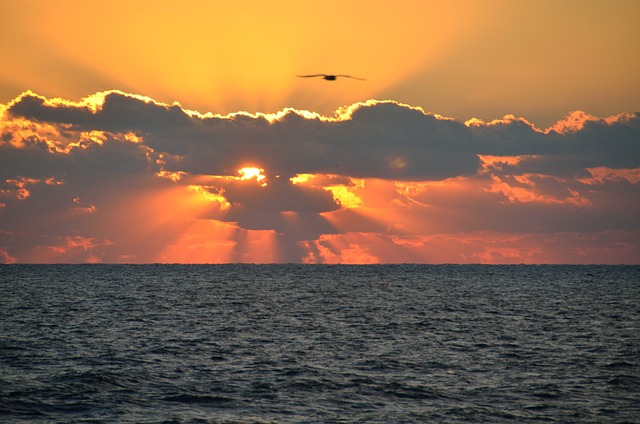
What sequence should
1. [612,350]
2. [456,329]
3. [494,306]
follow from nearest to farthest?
[612,350], [456,329], [494,306]

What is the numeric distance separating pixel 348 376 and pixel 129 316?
4797 cm

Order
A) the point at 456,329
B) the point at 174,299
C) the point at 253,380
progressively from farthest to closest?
the point at 174,299 → the point at 456,329 → the point at 253,380

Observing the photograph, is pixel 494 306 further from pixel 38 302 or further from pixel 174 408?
pixel 174 408

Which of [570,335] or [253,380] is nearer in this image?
[253,380]

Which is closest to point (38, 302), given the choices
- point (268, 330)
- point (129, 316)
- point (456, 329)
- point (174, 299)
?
point (174, 299)

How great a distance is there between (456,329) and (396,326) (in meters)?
6.15

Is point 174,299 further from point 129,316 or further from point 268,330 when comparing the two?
point 268,330

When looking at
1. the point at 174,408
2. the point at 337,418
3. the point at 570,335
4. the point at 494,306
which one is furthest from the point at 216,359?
the point at 494,306

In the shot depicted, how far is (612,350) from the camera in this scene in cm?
6138

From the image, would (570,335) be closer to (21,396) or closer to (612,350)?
(612,350)

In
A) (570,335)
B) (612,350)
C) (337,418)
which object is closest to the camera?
(337,418)

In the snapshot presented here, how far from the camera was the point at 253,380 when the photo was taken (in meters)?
47.6

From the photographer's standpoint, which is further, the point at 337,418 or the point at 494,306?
the point at 494,306

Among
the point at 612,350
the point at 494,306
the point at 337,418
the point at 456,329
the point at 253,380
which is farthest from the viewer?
the point at 494,306
